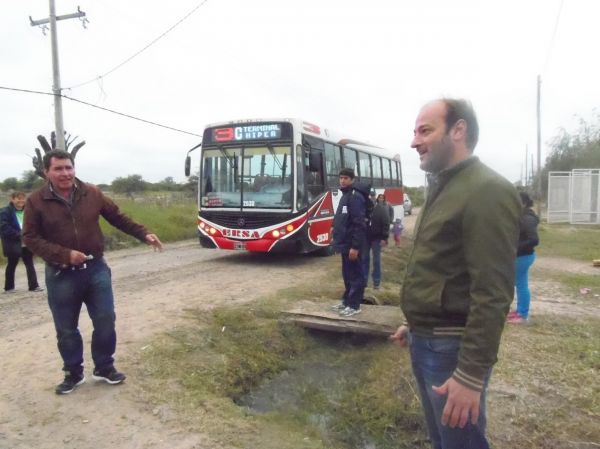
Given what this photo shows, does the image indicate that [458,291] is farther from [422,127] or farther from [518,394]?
[518,394]

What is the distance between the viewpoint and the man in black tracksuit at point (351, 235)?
596 centimetres

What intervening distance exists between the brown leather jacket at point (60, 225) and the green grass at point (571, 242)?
12459 mm

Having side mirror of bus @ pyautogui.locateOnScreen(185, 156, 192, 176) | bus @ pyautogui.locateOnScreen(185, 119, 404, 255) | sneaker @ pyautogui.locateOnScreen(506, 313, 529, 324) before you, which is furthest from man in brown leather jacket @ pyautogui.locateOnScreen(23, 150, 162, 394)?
side mirror of bus @ pyautogui.locateOnScreen(185, 156, 192, 176)

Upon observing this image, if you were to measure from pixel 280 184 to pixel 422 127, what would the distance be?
26.1 ft

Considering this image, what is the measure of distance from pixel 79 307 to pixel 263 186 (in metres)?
6.41

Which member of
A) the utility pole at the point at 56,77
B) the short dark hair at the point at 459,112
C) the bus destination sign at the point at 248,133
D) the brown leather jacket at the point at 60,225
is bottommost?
the brown leather jacket at the point at 60,225

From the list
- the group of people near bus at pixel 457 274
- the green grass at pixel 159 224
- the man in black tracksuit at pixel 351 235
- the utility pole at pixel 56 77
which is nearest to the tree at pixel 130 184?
the green grass at pixel 159 224

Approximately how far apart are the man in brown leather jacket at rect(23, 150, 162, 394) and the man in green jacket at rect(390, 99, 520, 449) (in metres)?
2.73

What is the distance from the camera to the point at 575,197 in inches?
893

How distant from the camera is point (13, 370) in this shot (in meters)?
4.50

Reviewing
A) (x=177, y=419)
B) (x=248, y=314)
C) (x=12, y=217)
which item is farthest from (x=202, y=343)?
(x=12, y=217)

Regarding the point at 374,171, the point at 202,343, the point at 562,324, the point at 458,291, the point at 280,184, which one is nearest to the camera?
the point at 458,291

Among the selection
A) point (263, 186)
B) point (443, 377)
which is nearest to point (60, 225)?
point (443, 377)

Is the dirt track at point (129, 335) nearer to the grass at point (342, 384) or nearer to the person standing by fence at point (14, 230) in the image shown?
the grass at point (342, 384)
